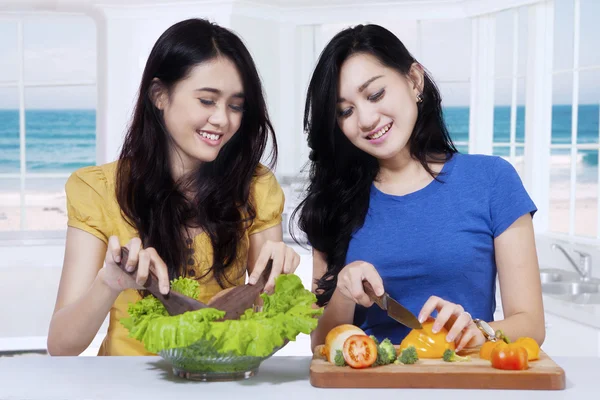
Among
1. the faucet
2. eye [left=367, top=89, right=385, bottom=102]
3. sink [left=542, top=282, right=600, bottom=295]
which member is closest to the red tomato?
eye [left=367, top=89, right=385, bottom=102]

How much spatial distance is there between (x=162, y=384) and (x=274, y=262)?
0.31 meters

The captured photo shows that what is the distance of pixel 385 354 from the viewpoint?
143 cm

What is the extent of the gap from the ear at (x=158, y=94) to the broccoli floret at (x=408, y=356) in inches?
33.7

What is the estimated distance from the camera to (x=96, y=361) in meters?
1.57

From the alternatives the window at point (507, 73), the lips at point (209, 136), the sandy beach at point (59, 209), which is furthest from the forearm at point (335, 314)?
the sandy beach at point (59, 209)

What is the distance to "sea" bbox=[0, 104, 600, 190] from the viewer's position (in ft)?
69.7

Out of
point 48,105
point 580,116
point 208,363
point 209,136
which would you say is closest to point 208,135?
point 209,136

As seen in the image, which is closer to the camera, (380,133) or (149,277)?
(149,277)

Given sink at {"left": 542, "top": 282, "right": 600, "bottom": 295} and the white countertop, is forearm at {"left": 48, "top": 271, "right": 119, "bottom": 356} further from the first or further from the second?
sink at {"left": 542, "top": 282, "right": 600, "bottom": 295}

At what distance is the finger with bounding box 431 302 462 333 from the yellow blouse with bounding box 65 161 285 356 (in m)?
0.63

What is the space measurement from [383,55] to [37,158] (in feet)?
69.5

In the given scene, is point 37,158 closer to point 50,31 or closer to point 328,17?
point 50,31

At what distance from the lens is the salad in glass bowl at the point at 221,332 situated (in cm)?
134

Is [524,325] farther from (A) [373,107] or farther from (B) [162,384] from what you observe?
(B) [162,384]
